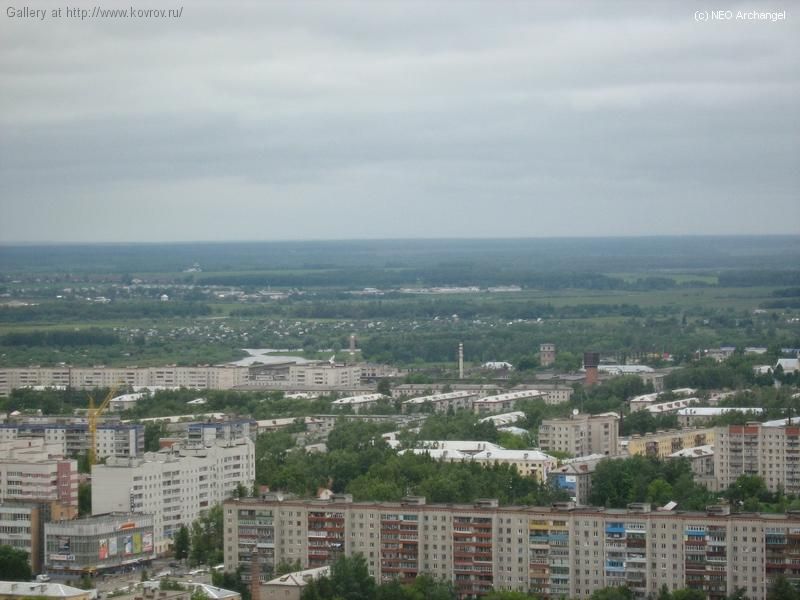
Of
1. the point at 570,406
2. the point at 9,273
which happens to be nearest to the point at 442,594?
the point at 570,406

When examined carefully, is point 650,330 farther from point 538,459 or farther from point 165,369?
point 538,459

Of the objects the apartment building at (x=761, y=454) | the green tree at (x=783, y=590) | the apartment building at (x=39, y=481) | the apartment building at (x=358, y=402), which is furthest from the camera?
the apartment building at (x=358, y=402)

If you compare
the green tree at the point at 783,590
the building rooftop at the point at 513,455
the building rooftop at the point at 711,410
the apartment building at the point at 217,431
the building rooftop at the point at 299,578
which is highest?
the apartment building at the point at 217,431

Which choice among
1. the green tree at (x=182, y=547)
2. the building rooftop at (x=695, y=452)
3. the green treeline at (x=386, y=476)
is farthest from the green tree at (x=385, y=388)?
the green tree at (x=182, y=547)

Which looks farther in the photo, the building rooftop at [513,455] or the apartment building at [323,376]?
the apartment building at [323,376]

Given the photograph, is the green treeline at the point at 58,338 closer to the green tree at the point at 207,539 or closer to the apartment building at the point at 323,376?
the apartment building at the point at 323,376

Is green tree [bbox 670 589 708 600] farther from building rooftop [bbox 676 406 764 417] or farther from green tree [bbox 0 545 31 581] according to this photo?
building rooftop [bbox 676 406 764 417]
